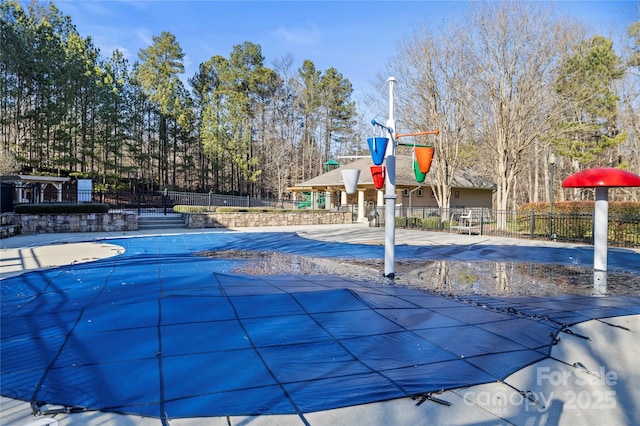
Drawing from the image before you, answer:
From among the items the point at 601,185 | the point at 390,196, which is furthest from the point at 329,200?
the point at 390,196

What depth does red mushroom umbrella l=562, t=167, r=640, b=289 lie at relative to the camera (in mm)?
7730

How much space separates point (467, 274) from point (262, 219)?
13.0 meters

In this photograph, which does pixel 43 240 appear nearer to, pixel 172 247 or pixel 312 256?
pixel 172 247

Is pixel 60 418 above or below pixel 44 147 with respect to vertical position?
below

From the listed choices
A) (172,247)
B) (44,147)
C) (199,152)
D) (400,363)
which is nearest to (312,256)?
(172,247)

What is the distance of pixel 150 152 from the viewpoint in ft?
121

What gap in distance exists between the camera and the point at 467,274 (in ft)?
25.7

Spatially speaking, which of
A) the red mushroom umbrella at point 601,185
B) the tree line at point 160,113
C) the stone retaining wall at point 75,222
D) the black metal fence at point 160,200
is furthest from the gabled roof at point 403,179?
the red mushroom umbrella at point 601,185

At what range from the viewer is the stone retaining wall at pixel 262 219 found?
56.4 feet

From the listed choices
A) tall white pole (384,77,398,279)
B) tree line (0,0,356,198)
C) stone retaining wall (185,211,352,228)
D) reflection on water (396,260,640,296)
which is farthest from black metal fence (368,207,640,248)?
tree line (0,0,356,198)

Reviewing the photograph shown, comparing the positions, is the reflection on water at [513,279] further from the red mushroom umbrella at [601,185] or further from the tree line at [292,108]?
the tree line at [292,108]

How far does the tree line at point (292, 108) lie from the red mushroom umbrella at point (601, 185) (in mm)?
5968

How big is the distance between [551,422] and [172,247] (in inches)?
391

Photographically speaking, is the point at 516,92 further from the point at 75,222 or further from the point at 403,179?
the point at 75,222
